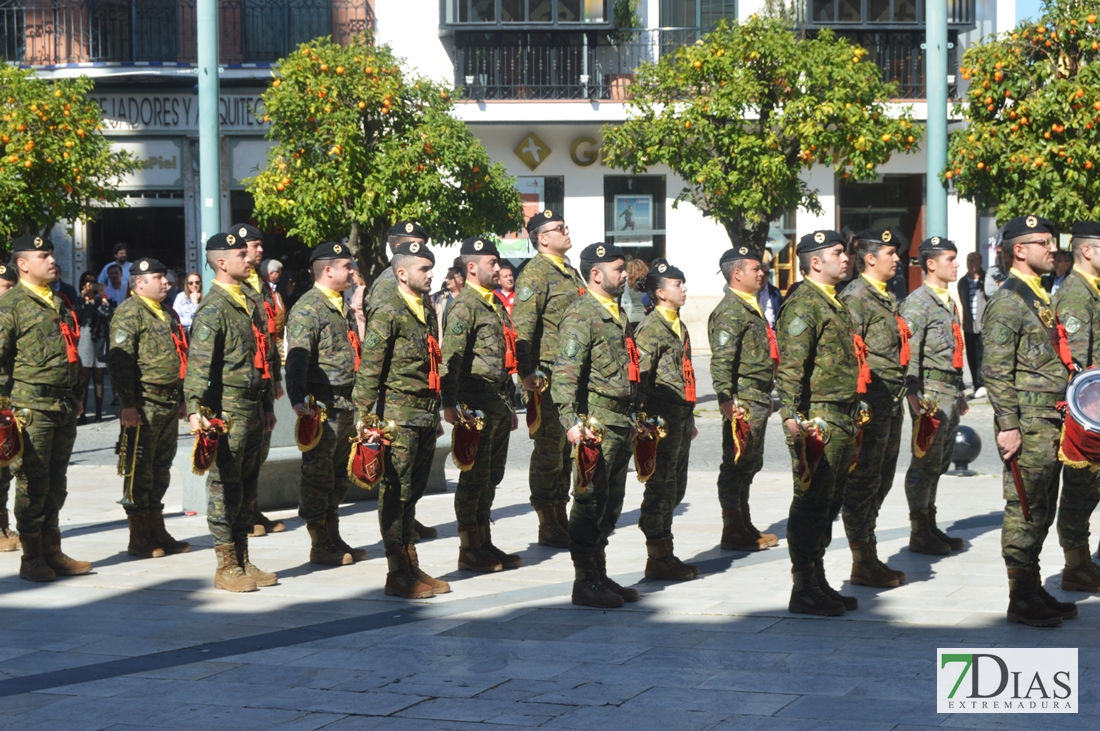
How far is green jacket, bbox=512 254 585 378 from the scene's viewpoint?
10086 mm

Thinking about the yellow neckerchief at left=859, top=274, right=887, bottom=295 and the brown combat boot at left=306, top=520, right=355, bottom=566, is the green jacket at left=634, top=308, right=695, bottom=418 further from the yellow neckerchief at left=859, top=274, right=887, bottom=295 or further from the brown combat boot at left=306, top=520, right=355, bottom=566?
the brown combat boot at left=306, top=520, right=355, bottom=566

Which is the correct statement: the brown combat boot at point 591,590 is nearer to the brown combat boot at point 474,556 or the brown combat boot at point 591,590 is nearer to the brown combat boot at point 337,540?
the brown combat boot at point 474,556

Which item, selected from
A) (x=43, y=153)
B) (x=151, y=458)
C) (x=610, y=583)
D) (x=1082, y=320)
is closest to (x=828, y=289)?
(x=1082, y=320)

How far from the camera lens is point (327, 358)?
971cm

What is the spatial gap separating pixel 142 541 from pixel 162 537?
0.16 m

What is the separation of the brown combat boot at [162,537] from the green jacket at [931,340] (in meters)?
4.87

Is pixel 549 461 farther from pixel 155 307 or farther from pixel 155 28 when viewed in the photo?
pixel 155 28

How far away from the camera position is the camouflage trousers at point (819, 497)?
7.80 m

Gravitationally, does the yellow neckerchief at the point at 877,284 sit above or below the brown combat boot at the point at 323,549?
above

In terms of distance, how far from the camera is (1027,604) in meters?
7.43

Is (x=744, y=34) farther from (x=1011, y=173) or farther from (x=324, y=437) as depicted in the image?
(x=324, y=437)

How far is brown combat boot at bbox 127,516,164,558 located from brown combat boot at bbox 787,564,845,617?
14.1ft

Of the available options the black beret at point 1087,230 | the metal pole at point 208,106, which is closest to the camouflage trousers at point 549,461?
the black beret at point 1087,230

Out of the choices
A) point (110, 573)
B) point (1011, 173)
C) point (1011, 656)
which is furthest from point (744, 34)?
point (1011, 656)
